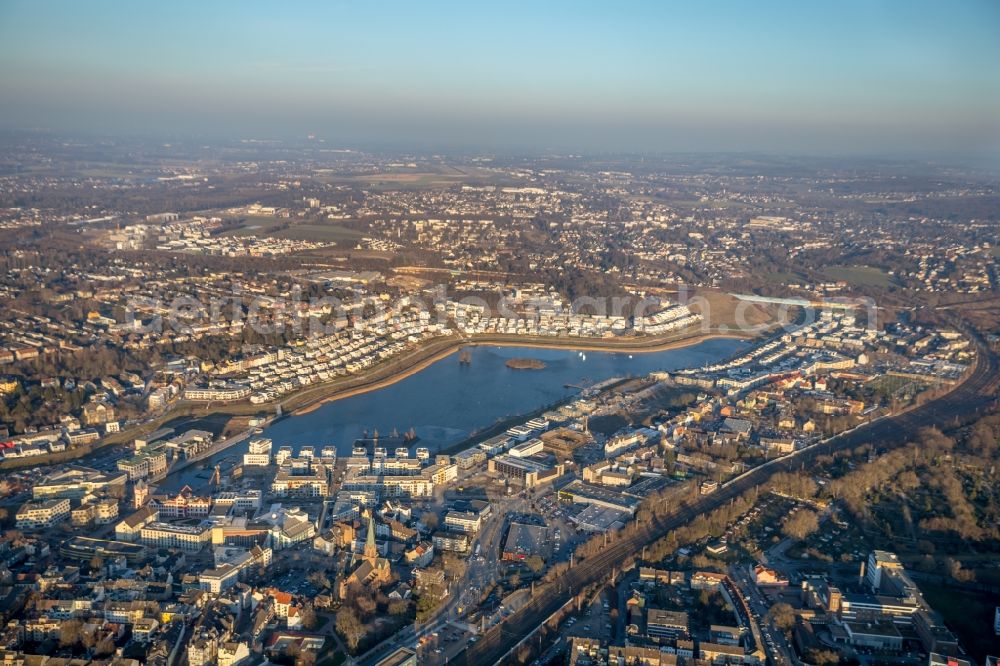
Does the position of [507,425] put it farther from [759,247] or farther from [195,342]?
[759,247]

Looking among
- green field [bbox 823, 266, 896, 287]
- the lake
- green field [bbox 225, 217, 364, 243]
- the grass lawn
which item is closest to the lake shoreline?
the lake

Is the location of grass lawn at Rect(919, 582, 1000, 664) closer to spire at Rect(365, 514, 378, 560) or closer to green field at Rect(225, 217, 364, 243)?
spire at Rect(365, 514, 378, 560)

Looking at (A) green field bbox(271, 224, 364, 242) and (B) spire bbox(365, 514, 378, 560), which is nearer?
(B) spire bbox(365, 514, 378, 560)

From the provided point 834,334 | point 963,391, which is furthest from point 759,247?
point 963,391

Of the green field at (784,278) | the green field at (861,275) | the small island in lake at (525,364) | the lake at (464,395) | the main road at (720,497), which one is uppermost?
the green field at (861,275)

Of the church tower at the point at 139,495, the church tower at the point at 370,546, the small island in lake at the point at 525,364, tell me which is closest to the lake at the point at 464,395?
the small island in lake at the point at 525,364

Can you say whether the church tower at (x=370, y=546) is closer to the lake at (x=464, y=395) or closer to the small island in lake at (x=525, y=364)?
the lake at (x=464, y=395)
